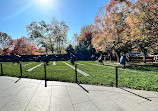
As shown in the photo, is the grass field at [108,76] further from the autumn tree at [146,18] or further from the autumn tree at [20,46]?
the autumn tree at [20,46]

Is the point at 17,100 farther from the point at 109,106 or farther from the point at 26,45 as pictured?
the point at 26,45

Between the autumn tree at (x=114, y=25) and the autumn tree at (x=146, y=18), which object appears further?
the autumn tree at (x=114, y=25)

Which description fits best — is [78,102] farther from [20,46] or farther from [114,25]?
[20,46]

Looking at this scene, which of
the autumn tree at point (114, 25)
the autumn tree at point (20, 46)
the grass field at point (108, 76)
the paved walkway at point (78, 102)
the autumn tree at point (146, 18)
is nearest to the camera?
the paved walkway at point (78, 102)

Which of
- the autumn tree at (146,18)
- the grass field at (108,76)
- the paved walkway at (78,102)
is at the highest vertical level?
the autumn tree at (146,18)

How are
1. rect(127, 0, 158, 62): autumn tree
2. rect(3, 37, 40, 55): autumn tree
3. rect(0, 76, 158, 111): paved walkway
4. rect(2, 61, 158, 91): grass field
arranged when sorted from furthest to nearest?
rect(3, 37, 40, 55): autumn tree
rect(127, 0, 158, 62): autumn tree
rect(2, 61, 158, 91): grass field
rect(0, 76, 158, 111): paved walkway

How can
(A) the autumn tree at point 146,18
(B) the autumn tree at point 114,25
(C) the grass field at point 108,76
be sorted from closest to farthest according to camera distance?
(C) the grass field at point 108,76, (A) the autumn tree at point 146,18, (B) the autumn tree at point 114,25

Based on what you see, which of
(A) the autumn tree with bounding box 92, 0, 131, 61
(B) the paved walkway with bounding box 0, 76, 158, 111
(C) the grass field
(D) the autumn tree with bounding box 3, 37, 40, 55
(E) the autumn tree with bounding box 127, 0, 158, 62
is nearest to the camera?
(B) the paved walkway with bounding box 0, 76, 158, 111

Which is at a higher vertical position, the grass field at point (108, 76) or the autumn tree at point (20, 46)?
the autumn tree at point (20, 46)

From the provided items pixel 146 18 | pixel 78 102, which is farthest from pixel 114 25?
pixel 78 102

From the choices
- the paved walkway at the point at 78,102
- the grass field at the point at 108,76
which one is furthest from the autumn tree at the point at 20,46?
the paved walkway at the point at 78,102

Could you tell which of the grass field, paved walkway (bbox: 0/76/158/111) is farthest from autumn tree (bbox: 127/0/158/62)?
paved walkway (bbox: 0/76/158/111)

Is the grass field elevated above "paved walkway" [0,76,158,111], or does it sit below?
above

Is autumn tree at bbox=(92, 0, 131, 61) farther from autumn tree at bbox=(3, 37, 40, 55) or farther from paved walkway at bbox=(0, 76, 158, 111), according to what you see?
autumn tree at bbox=(3, 37, 40, 55)
